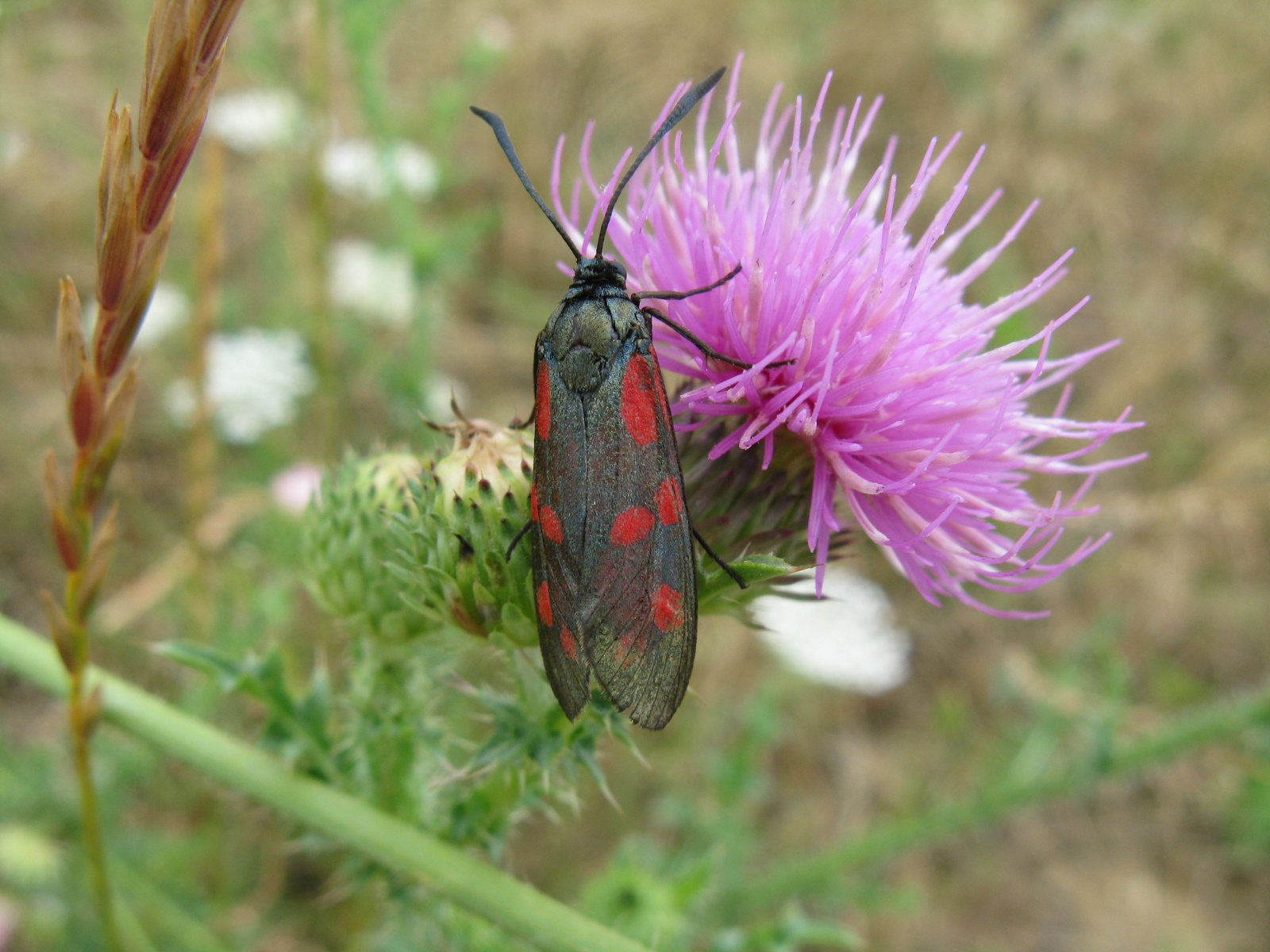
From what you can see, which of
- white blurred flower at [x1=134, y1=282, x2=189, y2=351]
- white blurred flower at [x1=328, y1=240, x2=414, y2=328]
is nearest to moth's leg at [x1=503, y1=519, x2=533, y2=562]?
white blurred flower at [x1=328, y1=240, x2=414, y2=328]

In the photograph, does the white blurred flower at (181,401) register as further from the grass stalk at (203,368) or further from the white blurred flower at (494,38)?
the white blurred flower at (494,38)

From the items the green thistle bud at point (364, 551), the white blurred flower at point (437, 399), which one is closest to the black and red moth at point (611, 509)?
the green thistle bud at point (364, 551)

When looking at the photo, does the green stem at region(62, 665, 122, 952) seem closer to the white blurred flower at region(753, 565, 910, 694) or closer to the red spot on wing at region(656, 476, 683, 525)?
the red spot on wing at region(656, 476, 683, 525)

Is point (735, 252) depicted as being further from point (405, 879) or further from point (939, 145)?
point (939, 145)

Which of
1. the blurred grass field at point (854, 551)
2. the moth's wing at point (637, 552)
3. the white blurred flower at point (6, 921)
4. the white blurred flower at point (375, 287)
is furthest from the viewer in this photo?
the white blurred flower at point (375, 287)

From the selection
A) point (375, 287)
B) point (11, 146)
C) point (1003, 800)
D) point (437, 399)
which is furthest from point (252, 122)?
point (1003, 800)

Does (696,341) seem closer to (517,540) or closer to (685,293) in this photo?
(685,293)
